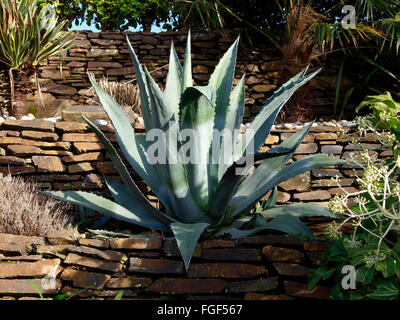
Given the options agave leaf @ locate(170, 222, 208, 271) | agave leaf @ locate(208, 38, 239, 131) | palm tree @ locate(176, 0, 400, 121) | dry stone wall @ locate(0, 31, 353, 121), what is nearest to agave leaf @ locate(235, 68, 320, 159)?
agave leaf @ locate(208, 38, 239, 131)

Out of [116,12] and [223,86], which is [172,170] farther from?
[116,12]

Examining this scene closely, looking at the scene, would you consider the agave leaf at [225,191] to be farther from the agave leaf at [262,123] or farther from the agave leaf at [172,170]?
the agave leaf at [262,123]

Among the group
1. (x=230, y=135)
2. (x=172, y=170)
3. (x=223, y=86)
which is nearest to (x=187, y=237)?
(x=172, y=170)

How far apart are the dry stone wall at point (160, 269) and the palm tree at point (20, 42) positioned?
6.50ft

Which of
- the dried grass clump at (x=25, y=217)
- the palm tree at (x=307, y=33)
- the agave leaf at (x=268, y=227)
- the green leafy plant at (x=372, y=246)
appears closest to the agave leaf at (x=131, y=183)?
the agave leaf at (x=268, y=227)

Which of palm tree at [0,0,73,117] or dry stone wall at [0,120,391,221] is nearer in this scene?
dry stone wall at [0,120,391,221]

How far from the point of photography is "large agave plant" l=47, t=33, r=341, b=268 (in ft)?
6.92

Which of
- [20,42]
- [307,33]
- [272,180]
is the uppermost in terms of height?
[307,33]

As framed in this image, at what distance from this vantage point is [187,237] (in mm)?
1857

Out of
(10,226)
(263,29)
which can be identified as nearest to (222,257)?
(10,226)

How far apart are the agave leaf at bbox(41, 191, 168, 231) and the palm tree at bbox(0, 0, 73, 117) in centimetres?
181

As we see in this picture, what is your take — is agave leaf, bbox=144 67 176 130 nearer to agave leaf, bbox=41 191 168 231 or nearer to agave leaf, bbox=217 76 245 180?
agave leaf, bbox=217 76 245 180

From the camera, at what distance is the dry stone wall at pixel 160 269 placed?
195cm

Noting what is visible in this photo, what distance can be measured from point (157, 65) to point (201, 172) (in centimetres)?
329
